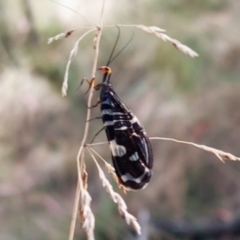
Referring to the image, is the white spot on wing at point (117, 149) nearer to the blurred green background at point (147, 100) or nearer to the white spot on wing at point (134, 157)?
the white spot on wing at point (134, 157)

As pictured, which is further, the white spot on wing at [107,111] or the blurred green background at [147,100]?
the blurred green background at [147,100]

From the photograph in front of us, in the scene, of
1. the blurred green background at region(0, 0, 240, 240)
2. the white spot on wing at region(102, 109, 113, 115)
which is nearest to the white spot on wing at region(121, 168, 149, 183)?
the white spot on wing at region(102, 109, 113, 115)

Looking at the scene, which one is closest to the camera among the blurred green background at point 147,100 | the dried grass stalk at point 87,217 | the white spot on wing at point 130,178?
the dried grass stalk at point 87,217

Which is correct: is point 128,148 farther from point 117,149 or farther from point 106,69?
point 106,69

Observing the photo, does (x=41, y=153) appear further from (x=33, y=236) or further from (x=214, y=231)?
(x=214, y=231)

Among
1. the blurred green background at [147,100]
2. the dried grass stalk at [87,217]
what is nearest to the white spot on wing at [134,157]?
the dried grass stalk at [87,217]

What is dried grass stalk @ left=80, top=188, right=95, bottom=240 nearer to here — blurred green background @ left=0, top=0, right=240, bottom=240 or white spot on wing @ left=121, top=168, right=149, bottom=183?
white spot on wing @ left=121, top=168, right=149, bottom=183

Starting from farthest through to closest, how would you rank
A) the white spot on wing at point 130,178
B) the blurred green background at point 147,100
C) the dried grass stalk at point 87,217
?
1. the blurred green background at point 147,100
2. the white spot on wing at point 130,178
3. the dried grass stalk at point 87,217

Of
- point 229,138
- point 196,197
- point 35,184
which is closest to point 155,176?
point 196,197
